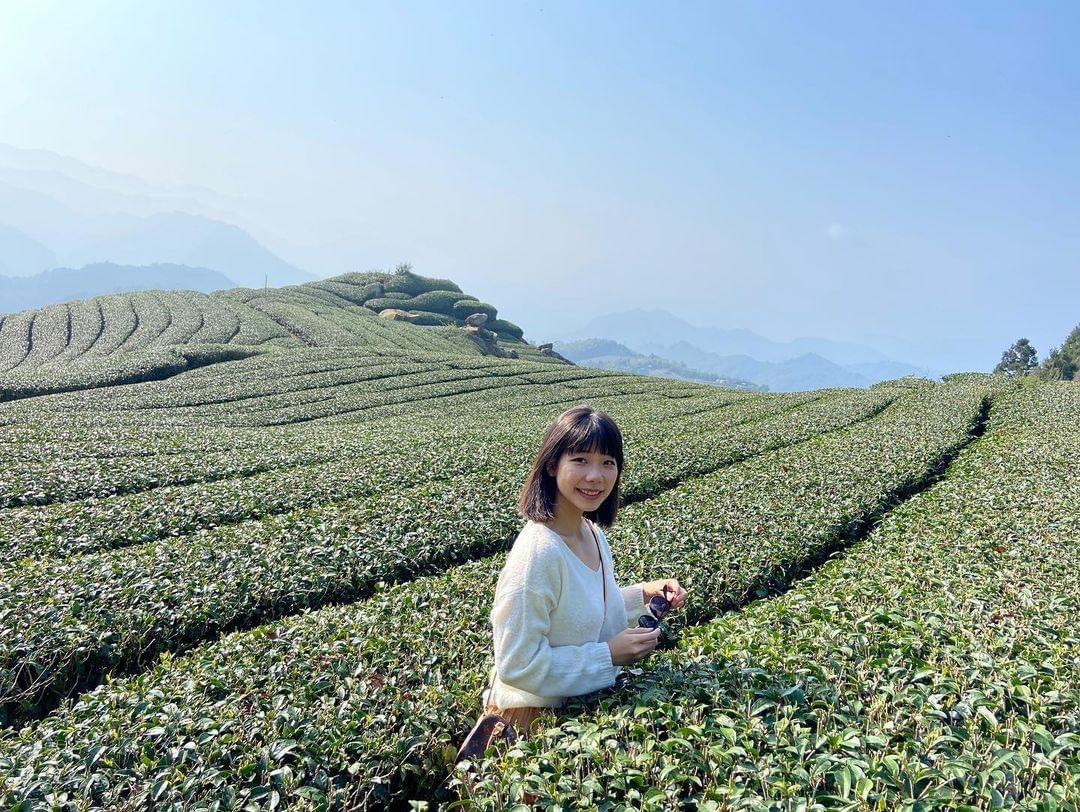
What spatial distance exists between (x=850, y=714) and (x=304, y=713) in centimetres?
336

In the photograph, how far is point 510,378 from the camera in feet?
125

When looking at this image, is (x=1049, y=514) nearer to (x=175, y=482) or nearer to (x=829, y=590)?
(x=829, y=590)

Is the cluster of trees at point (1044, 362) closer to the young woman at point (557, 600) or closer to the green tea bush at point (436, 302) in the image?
the green tea bush at point (436, 302)

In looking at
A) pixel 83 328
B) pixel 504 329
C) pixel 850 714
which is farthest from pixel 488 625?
pixel 504 329

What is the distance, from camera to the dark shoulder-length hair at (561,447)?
3359 millimetres

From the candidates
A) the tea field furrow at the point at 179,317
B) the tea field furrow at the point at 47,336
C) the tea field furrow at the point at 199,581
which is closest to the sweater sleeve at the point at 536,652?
the tea field furrow at the point at 199,581

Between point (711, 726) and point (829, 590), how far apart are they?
140 inches

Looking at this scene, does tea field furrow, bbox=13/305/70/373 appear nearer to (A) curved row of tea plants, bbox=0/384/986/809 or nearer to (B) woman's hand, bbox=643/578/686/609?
(A) curved row of tea plants, bbox=0/384/986/809

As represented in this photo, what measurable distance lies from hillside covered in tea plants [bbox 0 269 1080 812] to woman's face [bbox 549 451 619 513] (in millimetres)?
1178

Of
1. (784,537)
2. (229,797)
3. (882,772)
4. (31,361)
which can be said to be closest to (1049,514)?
(784,537)

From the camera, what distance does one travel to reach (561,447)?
342 cm

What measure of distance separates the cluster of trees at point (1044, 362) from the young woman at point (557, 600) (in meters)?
84.0

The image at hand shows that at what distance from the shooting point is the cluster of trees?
68938 millimetres

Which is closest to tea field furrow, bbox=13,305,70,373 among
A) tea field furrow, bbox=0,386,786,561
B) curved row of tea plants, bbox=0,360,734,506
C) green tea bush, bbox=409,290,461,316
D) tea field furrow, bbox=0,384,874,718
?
curved row of tea plants, bbox=0,360,734,506
